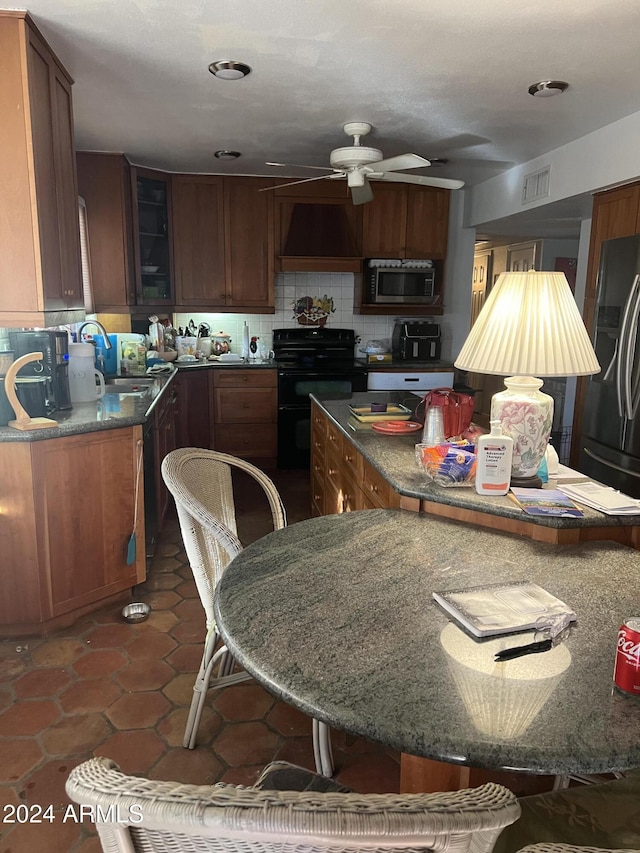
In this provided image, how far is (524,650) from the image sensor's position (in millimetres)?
1111

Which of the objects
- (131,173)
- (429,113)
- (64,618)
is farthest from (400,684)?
(131,173)

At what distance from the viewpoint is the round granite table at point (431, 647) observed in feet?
2.98

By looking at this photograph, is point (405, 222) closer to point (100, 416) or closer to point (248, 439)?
point (248, 439)

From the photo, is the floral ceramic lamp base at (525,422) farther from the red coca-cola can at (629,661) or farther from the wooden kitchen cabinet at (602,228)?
the wooden kitchen cabinet at (602,228)

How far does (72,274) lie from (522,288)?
7.19 feet

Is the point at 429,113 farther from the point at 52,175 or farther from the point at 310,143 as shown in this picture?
the point at 52,175

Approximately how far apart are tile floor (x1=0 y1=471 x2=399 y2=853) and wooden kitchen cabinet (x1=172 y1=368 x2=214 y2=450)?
2.28 metres

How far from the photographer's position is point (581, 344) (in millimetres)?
1855

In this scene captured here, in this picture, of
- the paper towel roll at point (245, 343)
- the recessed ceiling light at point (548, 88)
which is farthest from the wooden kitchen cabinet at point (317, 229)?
the recessed ceiling light at point (548, 88)

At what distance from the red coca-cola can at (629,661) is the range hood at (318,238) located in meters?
4.72

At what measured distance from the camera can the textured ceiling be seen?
2270mm

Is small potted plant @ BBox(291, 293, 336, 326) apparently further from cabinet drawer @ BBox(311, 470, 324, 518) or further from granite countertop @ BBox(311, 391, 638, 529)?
granite countertop @ BBox(311, 391, 638, 529)

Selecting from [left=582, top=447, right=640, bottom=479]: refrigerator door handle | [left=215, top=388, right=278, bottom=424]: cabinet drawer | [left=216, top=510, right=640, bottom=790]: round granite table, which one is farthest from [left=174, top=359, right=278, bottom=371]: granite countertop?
[left=216, top=510, right=640, bottom=790]: round granite table

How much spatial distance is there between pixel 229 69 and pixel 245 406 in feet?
9.59
